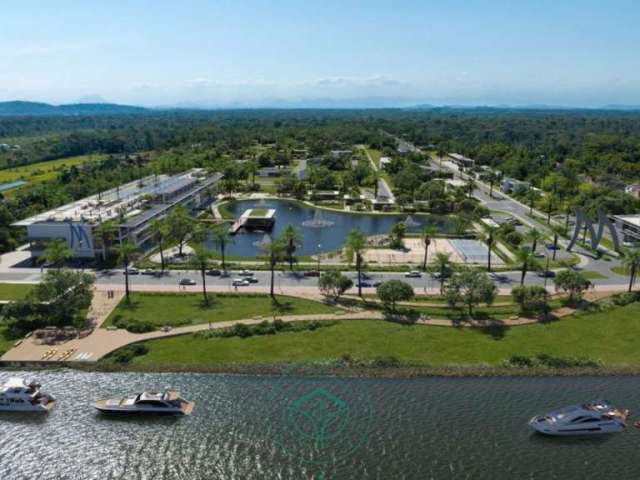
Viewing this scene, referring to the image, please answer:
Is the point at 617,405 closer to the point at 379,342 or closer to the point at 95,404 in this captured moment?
the point at 379,342

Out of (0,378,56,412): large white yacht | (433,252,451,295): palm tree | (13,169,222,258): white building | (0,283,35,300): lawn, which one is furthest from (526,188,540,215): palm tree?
(0,378,56,412): large white yacht

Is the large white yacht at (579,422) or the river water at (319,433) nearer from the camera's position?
the river water at (319,433)

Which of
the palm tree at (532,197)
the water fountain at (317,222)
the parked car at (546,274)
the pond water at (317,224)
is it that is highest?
A: the palm tree at (532,197)

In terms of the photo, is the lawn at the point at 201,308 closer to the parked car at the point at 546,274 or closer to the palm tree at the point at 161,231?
the palm tree at the point at 161,231

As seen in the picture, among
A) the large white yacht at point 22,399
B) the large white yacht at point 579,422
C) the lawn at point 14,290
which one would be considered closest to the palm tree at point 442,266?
the large white yacht at point 579,422

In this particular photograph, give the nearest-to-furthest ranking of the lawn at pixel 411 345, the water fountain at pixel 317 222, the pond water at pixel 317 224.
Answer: the lawn at pixel 411 345, the pond water at pixel 317 224, the water fountain at pixel 317 222
